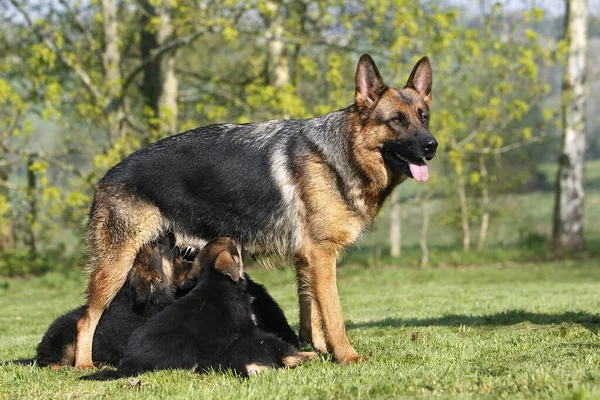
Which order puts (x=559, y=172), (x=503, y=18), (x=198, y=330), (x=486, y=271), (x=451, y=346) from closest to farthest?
(x=198, y=330) < (x=451, y=346) < (x=486, y=271) < (x=503, y=18) < (x=559, y=172)

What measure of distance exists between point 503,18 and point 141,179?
16494 mm

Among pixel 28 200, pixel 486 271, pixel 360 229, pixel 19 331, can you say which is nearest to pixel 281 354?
pixel 360 229

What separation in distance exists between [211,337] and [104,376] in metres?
0.91

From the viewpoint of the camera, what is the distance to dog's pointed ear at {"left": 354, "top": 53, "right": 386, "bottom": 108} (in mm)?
6605

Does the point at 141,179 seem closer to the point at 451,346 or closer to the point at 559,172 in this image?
the point at 451,346

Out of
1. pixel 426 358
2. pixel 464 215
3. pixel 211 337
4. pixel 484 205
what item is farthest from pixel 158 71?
pixel 426 358

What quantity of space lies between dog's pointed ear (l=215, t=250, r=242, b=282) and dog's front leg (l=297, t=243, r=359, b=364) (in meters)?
0.60

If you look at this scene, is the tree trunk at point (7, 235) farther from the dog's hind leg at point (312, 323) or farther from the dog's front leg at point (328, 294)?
the dog's front leg at point (328, 294)

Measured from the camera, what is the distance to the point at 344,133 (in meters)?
6.66

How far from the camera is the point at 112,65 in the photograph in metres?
19.2

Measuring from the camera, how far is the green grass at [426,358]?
4.61 m

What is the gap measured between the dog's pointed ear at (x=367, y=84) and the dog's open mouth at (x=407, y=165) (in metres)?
0.52

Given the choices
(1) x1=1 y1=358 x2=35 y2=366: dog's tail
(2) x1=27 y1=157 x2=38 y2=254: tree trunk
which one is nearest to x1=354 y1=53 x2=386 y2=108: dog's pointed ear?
(1) x1=1 y1=358 x2=35 y2=366: dog's tail

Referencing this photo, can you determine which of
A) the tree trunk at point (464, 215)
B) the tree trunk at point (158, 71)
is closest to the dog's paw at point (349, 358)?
the tree trunk at point (158, 71)
